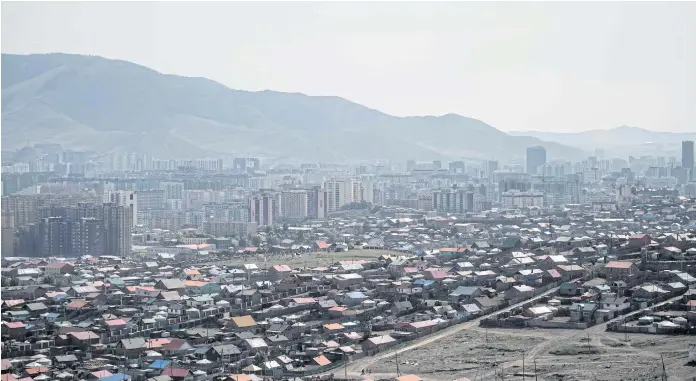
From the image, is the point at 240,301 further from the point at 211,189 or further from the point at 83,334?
the point at 211,189

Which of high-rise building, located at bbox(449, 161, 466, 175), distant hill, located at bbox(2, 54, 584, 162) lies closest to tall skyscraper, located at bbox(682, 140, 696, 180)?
high-rise building, located at bbox(449, 161, 466, 175)

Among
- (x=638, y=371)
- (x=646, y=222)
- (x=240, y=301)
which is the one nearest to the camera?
(x=638, y=371)

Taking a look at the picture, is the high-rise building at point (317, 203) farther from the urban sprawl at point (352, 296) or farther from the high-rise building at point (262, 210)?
the urban sprawl at point (352, 296)

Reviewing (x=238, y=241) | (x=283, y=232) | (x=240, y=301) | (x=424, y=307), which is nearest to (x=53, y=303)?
(x=240, y=301)

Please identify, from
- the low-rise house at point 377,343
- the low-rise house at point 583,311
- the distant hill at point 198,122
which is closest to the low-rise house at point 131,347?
the low-rise house at point 377,343

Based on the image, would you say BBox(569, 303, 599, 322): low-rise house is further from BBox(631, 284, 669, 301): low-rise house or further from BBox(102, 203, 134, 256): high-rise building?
BBox(102, 203, 134, 256): high-rise building

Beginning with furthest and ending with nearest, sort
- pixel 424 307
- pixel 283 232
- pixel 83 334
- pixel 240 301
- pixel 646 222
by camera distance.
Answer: pixel 283 232 < pixel 646 222 < pixel 240 301 < pixel 424 307 < pixel 83 334

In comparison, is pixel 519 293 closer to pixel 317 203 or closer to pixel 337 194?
pixel 317 203
